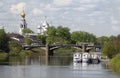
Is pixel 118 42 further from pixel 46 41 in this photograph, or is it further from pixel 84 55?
pixel 46 41

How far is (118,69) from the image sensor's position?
7506cm

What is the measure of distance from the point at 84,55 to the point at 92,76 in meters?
41.6

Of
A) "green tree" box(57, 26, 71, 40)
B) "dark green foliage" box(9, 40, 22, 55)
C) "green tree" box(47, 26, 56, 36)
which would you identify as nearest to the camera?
"dark green foliage" box(9, 40, 22, 55)

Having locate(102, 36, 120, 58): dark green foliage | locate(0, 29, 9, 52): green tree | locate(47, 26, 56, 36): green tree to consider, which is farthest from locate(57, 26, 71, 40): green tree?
locate(102, 36, 120, 58): dark green foliage

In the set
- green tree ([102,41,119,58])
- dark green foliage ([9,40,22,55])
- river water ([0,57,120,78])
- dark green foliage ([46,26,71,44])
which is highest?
dark green foliage ([46,26,71,44])

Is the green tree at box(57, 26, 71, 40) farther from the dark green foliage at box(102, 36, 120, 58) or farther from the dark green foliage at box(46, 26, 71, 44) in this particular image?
the dark green foliage at box(102, 36, 120, 58)

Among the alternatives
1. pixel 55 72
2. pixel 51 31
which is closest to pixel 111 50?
pixel 55 72

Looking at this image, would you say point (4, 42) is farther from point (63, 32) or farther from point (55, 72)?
point (63, 32)

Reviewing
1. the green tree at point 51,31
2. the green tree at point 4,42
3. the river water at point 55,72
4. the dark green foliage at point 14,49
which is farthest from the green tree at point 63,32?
the river water at point 55,72

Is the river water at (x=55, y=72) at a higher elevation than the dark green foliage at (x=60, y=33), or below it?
below

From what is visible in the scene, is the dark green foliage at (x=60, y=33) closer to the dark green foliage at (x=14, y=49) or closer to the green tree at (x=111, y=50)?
the dark green foliage at (x=14, y=49)

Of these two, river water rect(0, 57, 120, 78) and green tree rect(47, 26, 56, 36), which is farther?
green tree rect(47, 26, 56, 36)

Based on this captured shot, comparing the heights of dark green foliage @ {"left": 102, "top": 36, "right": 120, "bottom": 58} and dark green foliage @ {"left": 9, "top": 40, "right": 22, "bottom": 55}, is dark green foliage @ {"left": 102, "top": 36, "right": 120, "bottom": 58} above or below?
below

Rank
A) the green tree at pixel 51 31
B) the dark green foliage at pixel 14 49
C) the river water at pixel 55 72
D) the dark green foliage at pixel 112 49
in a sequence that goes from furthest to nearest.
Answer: the green tree at pixel 51 31 → the dark green foliage at pixel 14 49 → the dark green foliage at pixel 112 49 → the river water at pixel 55 72
